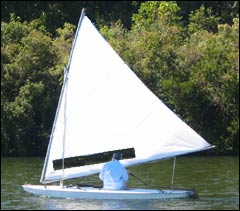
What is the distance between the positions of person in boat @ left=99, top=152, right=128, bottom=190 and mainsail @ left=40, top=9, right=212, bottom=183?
0.87 m

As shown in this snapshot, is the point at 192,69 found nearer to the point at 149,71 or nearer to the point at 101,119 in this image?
the point at 149,71

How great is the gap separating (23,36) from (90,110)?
26.8 metres

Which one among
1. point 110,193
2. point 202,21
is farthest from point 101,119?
point 202,21

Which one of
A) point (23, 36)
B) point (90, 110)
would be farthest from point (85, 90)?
point (23, 36)

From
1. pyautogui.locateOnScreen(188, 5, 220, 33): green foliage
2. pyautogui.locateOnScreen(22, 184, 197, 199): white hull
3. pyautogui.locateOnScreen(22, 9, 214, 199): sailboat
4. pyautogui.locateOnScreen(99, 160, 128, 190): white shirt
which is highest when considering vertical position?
pyautogui.locateOnScreen(188, 5, 220, 33): green foliage

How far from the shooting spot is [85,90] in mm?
30547

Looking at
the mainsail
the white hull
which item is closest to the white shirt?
the white hull

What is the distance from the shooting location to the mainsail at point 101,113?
96.9 ft

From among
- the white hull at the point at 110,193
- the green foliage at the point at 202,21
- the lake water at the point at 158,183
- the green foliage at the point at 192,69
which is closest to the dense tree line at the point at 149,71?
the green foliage at the point at 192,69

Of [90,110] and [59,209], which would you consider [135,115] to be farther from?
[59,209]

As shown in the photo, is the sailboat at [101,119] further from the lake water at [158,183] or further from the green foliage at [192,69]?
the green foliage at [192,69]

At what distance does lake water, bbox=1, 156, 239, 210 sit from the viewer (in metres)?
27.9

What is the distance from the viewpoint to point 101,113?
30.4 m

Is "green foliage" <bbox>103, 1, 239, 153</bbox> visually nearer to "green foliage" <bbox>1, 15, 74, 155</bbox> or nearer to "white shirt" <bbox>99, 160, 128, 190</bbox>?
"green foliage" <bbox>1, 15, 74, 155</bbox>
